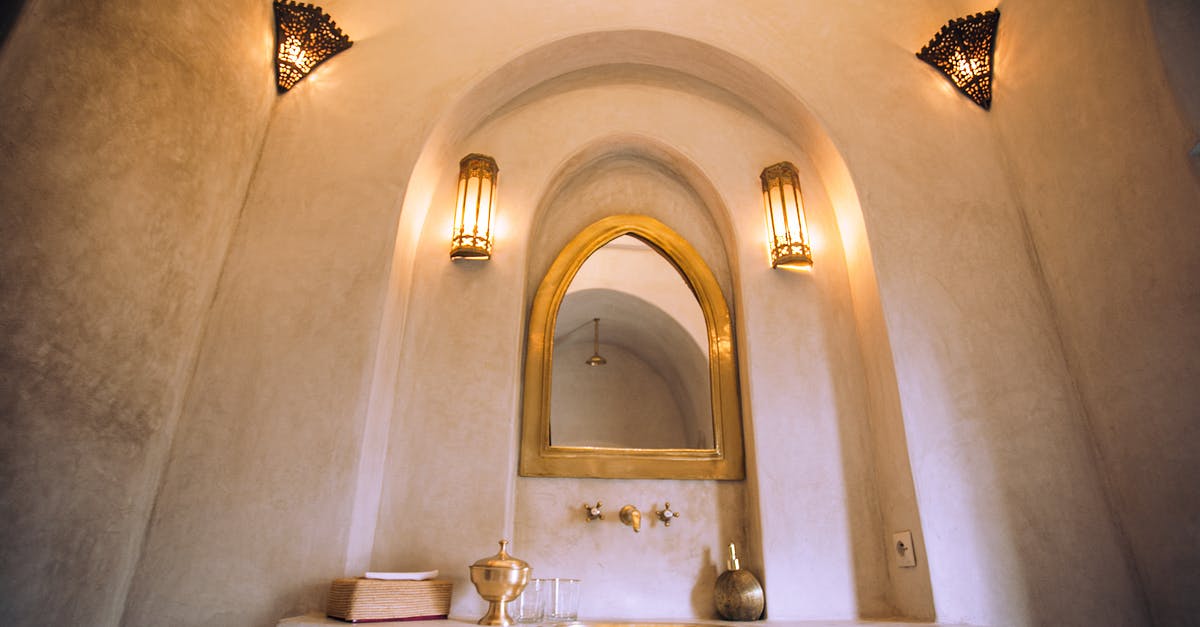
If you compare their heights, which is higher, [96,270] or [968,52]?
[968,52]

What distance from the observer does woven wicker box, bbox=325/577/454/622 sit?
1.73 m

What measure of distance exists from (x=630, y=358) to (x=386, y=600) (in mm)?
1367

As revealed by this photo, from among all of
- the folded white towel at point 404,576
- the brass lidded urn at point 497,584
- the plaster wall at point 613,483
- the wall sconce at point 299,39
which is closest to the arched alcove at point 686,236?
the plaster wall at point 613,483

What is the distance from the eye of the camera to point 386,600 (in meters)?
1.79

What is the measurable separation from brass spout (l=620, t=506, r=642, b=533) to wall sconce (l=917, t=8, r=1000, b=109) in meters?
2.31

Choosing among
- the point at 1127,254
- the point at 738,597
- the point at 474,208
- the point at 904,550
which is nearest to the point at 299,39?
the point at 474,208

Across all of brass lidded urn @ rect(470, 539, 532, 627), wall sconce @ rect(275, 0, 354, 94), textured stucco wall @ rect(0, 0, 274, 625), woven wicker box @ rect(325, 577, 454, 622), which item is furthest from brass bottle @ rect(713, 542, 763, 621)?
wall sconce @ rect(275, 0, 354, 94)

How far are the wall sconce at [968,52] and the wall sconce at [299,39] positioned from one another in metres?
2.59

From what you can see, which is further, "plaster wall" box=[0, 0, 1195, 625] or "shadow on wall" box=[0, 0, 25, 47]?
"plaster wall" box=[0, 0, 1195, 625]

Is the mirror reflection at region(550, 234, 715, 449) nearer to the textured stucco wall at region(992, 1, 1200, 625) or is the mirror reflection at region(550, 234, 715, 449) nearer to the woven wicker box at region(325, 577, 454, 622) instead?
the woven wicker box at region(325, 577, 454, 622)

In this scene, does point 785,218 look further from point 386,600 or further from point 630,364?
point 386,600

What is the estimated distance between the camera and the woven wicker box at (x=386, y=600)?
5.68 feet

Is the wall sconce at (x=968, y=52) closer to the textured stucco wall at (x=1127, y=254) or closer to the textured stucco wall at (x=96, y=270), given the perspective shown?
the textured stucco wall at (x=1127, y=254)

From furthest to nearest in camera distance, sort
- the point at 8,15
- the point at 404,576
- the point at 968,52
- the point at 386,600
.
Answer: the point at 968,52, the point at 404,576, the point at 386,600, the point at 8,15
